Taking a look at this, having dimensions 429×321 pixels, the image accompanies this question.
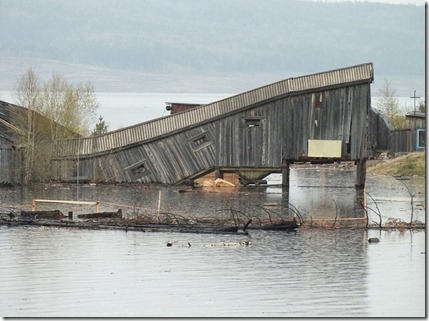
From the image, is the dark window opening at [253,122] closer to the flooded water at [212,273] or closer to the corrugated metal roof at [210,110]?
the corrugated metal roof at [210,110]

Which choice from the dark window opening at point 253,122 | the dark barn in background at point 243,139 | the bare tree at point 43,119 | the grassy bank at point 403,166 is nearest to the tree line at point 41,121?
the bare tree at point 43,119

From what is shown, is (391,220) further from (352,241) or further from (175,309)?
(175,309)

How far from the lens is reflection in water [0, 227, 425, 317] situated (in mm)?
23562

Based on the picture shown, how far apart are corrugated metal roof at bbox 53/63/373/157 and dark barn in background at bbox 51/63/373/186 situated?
44mm

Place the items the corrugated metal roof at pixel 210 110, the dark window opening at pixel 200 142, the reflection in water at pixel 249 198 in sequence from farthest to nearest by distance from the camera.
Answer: the dark window opening at pixel 200 142
the corrugated metal roof at pixel 210 110
the reflection in water at pixel 249 198

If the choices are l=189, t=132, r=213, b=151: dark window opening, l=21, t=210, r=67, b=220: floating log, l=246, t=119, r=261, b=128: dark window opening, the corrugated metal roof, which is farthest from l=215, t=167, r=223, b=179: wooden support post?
l=21, t=210, r=67, b=220: floating log

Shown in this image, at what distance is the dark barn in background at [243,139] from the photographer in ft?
177

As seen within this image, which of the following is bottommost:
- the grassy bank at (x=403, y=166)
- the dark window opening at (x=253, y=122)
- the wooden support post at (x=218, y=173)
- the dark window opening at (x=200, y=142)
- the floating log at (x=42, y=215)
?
the floating log at (x=42, y=215)

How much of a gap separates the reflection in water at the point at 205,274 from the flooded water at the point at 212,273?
0.02 m

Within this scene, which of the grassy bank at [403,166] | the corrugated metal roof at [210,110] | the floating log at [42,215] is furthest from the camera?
the grassy bank at [403,166]

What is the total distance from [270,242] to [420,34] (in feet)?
439

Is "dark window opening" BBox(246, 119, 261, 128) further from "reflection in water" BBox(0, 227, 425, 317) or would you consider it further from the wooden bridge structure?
"reflection in water" BBox(0, 227, 425, 317)

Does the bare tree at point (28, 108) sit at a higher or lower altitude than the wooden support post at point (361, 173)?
higher

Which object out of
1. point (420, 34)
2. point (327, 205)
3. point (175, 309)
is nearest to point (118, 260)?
point (175, 309)
